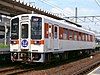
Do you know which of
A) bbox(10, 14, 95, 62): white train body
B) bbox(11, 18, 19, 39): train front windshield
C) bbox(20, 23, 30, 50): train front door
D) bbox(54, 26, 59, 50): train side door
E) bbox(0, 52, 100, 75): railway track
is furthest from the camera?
bbox(54, 26, 59, 50): train side door

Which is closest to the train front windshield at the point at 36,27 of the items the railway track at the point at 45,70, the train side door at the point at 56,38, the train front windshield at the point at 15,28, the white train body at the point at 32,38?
the white train body at the point at 32,38

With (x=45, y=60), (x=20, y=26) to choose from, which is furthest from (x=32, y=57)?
(x=20, y=26)

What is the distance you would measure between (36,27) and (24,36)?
2.95 feet

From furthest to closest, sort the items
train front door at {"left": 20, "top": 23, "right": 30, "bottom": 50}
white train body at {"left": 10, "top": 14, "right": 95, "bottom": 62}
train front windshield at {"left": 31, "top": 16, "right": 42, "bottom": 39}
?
train front door at {"left": 20, "top": 23, "right": 30, "bottom": 50}
train front windshield at {"left": 31, "top": 16, "right": 42, "bottom": 39}
white train body at {"left": 10, "top": 14, "right": 95, "bottom": 62}

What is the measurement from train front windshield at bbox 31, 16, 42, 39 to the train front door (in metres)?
0.37

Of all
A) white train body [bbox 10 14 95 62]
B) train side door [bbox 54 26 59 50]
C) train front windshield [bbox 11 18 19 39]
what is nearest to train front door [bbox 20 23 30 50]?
white train body [bbox 10 14 95 62]

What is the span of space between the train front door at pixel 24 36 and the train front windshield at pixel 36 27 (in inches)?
14.4

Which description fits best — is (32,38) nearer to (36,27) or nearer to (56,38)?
(36,27)

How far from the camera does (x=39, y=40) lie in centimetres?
1805

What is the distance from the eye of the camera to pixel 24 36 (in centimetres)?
1848

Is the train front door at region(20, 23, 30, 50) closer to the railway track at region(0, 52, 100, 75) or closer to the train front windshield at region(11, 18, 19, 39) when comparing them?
the train front windshield at region(11, 18, 19, 39)

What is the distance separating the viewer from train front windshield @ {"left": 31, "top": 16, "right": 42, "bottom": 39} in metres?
18.2

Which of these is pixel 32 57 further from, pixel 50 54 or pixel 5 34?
pixel 5 34

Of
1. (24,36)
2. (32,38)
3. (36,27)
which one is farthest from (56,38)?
(24,36)
